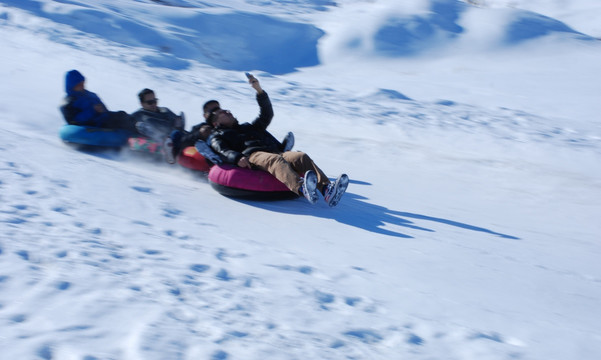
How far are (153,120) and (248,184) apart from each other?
71.4 inches

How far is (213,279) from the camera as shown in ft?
10.2

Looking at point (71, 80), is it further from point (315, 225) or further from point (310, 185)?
point (315, 225)

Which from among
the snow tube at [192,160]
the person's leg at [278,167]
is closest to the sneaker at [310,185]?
the person's leg at [278,167]

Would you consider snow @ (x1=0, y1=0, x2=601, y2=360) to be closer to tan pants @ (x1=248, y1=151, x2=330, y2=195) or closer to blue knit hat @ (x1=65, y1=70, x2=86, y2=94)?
tan pants @ (x1=248, y1=151, x2=330, y2=195)

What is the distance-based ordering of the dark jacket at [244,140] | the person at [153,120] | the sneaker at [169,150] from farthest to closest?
the person at [153,120]
the sneaker at [169,150]
the dark jacket at [244,140]

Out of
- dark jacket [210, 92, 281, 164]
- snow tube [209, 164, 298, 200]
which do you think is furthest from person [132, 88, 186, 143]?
snow tube [209, 164, 298, 200]

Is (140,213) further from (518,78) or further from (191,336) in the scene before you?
(518,78)

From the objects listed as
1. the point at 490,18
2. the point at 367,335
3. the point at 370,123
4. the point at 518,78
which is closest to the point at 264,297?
the point at 367,335

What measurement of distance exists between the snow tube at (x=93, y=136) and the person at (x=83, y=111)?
145 millimetres

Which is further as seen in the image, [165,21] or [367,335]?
[165,21]

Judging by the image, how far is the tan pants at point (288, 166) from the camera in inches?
181

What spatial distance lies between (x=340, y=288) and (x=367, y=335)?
1.65 ft

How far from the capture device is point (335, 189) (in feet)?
15.0

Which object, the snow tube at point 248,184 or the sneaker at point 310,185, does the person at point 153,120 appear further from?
the sneaker at point 310,185
